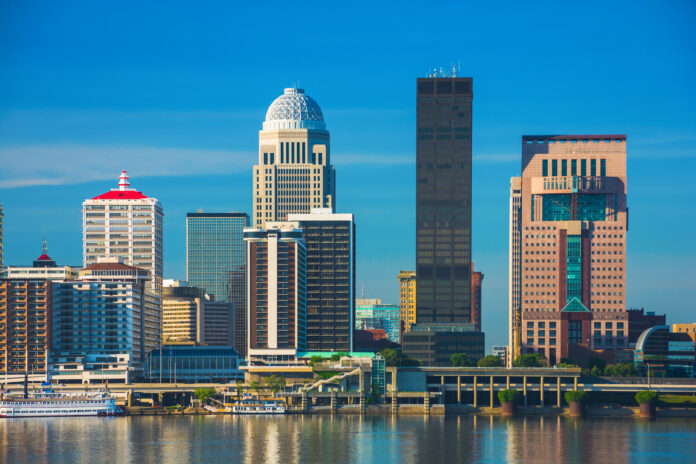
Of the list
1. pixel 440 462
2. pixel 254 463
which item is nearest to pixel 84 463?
pixel 254 463

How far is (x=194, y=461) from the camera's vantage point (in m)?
200

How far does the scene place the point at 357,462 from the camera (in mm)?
198500

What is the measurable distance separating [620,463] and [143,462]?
68.7 meters

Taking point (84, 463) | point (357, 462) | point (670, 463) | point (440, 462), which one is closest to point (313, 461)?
point (357, 462)

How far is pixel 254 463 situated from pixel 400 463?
826 inches

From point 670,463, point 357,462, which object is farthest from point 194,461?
point 670,463

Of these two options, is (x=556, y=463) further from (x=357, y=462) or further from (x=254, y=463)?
(x=254, y=463)

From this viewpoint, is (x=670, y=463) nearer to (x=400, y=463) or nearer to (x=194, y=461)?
(x=400, y=463)

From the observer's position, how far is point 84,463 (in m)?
198

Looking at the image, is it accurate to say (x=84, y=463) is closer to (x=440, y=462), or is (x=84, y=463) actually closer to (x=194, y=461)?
(x=194, y=461)

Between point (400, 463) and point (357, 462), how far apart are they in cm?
619

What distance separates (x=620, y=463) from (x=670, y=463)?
24.0 feet

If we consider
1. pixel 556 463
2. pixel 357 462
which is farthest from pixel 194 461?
pixel 556 463

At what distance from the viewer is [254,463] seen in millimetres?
195875
